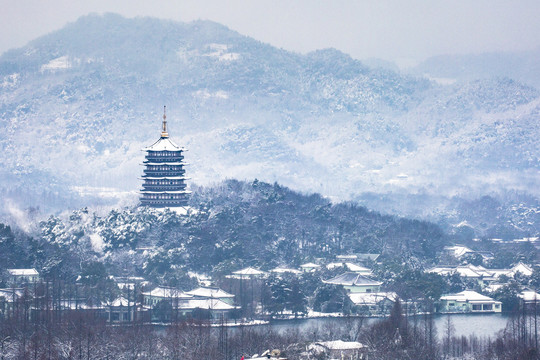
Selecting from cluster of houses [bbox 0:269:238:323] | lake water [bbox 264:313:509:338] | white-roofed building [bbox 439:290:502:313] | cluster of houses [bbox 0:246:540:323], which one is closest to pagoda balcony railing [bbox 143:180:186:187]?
cluster of houses [bbox 0:246:540:323]

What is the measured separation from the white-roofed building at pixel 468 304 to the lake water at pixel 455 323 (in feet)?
6.60

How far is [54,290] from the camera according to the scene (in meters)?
88.2

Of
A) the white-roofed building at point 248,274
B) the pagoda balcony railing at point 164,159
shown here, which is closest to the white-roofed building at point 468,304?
the white-roofed building at point 248,274

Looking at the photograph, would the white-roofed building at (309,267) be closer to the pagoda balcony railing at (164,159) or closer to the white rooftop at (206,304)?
the white rooftop at (206,304)

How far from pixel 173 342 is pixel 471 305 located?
31559 millimetres

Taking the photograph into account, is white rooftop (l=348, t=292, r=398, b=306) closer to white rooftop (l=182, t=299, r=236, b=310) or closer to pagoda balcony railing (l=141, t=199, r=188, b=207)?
white rooftop (l=182, t=299, r=236, b=310)

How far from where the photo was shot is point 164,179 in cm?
12244

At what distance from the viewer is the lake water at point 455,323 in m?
83.0

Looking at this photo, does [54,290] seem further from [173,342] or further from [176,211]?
[176,211]

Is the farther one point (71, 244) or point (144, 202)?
point (144, 202)

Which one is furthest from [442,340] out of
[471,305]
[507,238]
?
[507,238]

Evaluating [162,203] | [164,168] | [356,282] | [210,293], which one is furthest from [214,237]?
[210,293]

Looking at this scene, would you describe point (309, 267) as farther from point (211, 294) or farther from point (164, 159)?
point (164, 159)

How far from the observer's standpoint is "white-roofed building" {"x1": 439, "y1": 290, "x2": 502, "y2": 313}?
9650cm
